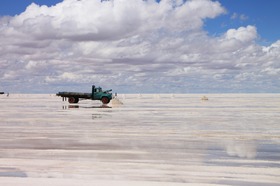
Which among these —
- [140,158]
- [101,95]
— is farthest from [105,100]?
[140,158]

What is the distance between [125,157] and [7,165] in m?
3.04

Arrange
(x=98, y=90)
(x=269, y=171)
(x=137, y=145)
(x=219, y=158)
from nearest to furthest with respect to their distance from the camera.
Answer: (x=269, y=171) < (x=219, y=158) < (x=137, y=145) < (x=98, y=90)

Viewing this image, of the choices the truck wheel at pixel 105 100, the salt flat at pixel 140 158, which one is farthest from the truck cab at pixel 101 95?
the salt flat at pixel 140 158

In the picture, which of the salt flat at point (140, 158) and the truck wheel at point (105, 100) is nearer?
the salt flat at point (140, 158)

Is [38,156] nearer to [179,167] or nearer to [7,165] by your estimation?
[7,165]

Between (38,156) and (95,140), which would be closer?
(38,156)

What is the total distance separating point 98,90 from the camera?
4891cm

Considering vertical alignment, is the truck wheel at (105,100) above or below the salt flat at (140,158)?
above

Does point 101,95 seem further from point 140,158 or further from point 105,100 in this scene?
point 140,158

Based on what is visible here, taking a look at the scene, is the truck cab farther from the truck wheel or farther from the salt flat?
the salt flat

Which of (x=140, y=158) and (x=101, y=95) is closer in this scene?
(x=140, y=158)

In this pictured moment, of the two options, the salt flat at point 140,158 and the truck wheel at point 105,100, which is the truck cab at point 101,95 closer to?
the truck wheel at point 105,100

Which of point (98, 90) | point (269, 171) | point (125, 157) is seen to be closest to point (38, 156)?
point (125, 157)

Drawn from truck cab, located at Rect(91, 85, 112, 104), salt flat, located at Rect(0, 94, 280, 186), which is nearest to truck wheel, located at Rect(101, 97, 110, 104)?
truck cab, located at Rect(91, 85, 112, 104)
